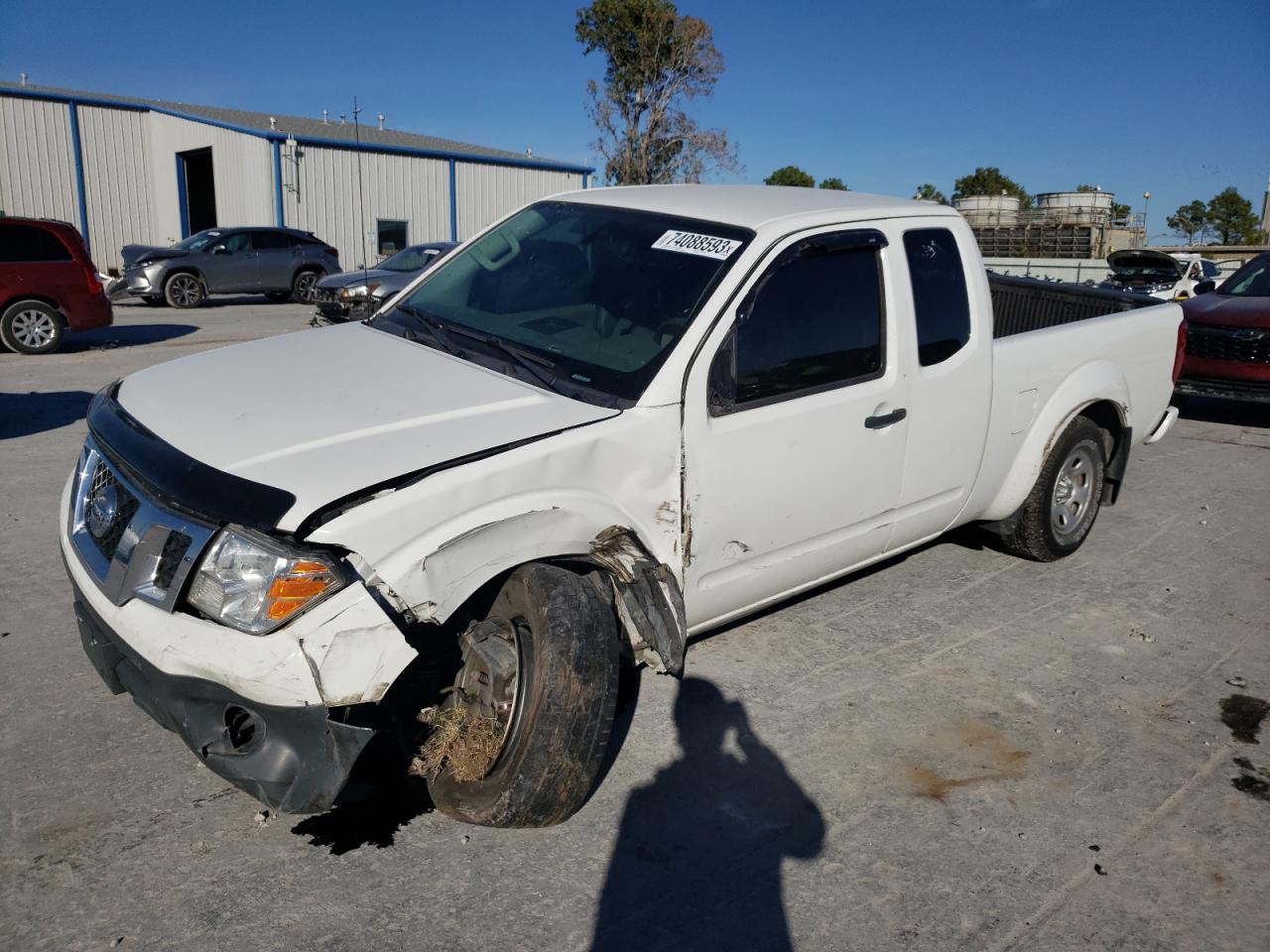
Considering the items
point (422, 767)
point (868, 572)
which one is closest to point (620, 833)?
point (422, 767)

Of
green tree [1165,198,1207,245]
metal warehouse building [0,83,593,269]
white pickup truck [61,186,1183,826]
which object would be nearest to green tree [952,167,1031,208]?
green tree [1165,198,1207,245]

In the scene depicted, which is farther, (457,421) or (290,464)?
(457,421)

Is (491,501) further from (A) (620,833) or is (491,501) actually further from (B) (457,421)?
(A) (620,833)

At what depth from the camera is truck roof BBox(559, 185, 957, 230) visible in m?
3.88

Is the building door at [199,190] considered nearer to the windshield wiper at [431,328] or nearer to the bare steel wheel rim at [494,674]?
the windshield wiper at [431,328]

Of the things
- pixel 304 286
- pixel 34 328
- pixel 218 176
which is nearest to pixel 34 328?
pixel 34 328

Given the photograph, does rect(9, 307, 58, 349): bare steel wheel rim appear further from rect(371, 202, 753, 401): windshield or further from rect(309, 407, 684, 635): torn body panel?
rect(309, 407, 684, 635): torn body panel

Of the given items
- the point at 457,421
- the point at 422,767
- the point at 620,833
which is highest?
the point at 457,421

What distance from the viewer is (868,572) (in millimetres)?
5348

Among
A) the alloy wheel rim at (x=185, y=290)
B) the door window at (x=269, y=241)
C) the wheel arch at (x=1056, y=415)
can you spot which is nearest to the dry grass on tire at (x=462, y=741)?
the wheel arch at (x=1056, y=415)

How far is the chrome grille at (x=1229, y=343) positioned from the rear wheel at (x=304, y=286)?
56.4ft

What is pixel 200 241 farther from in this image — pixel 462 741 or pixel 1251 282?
pixel 462 741

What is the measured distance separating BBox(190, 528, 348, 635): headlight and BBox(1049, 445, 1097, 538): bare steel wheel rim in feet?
13.3

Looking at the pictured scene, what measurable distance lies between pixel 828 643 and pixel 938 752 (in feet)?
2.99
